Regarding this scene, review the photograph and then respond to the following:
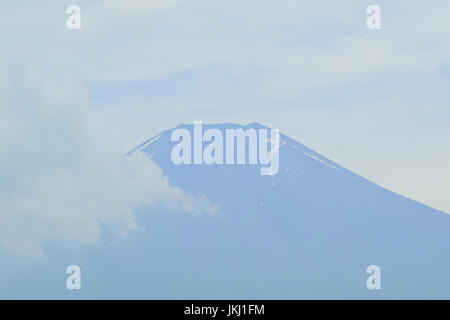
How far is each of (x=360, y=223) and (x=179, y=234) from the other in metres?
16.0

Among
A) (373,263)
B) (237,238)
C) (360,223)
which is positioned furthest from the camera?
(360,223)

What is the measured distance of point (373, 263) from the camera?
54.4 feet

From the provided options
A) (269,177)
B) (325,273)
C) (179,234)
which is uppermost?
(269,177)

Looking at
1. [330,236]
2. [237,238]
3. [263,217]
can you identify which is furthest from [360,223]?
[237,238]

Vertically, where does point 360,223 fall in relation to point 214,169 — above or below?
below

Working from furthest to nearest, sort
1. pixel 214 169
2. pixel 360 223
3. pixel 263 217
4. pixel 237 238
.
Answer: pixel 214 169
pixel 360 223
pixel 263 217
pixel 237 238
